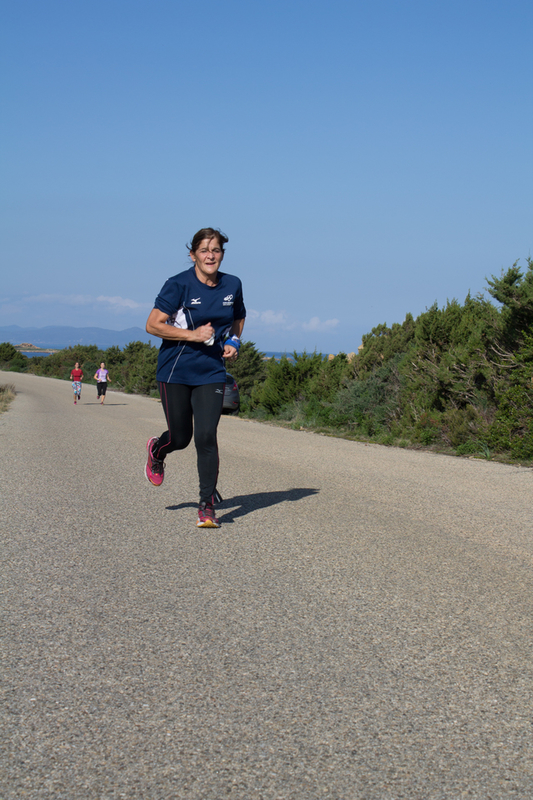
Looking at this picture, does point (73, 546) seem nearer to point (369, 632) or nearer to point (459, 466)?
point (369, 632)

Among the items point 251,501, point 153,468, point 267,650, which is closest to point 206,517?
point 153,468

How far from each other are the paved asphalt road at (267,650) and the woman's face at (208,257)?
207 cm

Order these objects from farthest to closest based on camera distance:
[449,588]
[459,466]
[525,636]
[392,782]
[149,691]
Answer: [459,466] → [449,588] → [525,636] → [149,691] → [392,782]

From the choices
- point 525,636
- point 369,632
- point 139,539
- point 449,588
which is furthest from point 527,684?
point 139,539

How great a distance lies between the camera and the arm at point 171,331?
5.26 m

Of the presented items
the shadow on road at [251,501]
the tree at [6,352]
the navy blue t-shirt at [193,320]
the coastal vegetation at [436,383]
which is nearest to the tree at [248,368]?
the coastal vegetation at [436,383]

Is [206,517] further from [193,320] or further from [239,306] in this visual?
[239,306]

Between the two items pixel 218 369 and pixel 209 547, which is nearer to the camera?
pixel 209 547

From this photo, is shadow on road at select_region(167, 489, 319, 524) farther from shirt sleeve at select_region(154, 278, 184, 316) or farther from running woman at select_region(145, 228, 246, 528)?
shirt sleeve at select_region(154, 278, 184, 316)

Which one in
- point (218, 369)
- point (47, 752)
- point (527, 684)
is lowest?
point (47, 752)

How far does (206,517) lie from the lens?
5516mm

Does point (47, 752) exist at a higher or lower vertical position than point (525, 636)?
lower

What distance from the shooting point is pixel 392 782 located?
213cm

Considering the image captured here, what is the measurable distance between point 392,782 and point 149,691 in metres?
1.03
